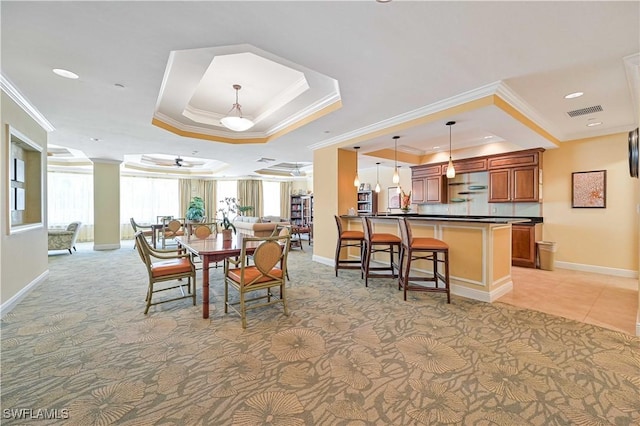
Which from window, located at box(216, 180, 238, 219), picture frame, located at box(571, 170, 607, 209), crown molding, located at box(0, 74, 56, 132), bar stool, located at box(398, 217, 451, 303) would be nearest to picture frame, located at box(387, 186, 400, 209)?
picture frame, located at box(571, 170, 607, 209)

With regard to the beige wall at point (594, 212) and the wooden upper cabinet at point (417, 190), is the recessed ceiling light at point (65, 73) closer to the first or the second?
the wooden upper cabinet at point (417, 190)

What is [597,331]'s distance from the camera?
2488mm

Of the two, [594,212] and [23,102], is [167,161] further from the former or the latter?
[594,212]

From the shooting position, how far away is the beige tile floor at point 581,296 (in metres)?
2.82

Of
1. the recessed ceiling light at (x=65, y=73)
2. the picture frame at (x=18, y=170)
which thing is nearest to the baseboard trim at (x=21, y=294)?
the picture frame at (x=18, y=170)

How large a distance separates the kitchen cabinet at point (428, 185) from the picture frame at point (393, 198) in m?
0.94

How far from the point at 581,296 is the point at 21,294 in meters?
7.19

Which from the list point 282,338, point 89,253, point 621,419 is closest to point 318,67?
point 282,338

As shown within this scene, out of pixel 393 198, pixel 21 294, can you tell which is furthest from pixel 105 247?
pixel 393 198

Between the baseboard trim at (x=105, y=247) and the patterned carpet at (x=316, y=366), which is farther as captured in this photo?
the baseboard trim at (x=105, y=247)

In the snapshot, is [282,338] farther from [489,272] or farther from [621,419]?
[489,272]

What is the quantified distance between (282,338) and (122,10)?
110 inches

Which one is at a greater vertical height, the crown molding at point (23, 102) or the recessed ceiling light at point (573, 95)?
the recessed ceiling light at point (573, 95)

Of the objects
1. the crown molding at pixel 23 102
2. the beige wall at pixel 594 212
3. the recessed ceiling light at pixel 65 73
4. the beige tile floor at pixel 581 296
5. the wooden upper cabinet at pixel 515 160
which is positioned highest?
the recessed ceiling light at pixel 65 73
